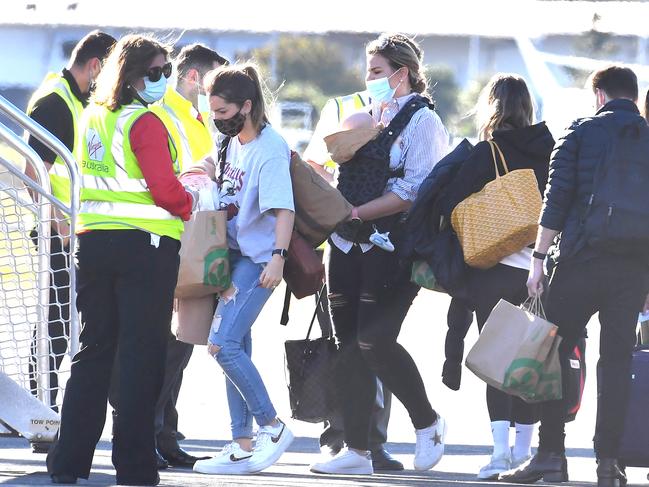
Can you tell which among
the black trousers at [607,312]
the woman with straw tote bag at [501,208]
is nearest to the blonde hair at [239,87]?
the woman with straw tote bag at [501,208]

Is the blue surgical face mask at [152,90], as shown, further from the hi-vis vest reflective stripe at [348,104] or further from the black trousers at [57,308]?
the hi-vis vest reflective stripe at [348,104]

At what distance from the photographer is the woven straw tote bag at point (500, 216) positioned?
664 cm

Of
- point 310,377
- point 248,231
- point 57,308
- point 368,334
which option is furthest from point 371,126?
point 57,308

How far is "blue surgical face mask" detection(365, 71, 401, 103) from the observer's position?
6.88 m

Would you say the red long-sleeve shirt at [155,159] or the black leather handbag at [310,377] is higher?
the red long-sleeve shirt at [155,159]

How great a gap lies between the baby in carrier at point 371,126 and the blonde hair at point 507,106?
1.66 feet

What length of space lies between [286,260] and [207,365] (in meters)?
4.46

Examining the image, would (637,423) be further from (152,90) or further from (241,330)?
(152,90)

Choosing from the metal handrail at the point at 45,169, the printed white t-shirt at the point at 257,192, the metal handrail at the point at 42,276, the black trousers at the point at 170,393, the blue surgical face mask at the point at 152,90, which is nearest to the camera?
the blue surgical face mask at the point at 152,90

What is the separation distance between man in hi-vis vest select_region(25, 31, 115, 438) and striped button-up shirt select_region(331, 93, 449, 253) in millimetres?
1298

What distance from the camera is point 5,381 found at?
6.51 m

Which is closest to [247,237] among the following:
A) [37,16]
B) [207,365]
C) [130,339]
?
[130,339]

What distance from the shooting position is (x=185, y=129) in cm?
716

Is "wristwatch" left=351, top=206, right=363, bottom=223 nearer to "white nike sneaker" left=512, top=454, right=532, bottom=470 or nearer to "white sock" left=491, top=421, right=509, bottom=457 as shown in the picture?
"white sock" left=491, top=421, right=509, bottom=457
